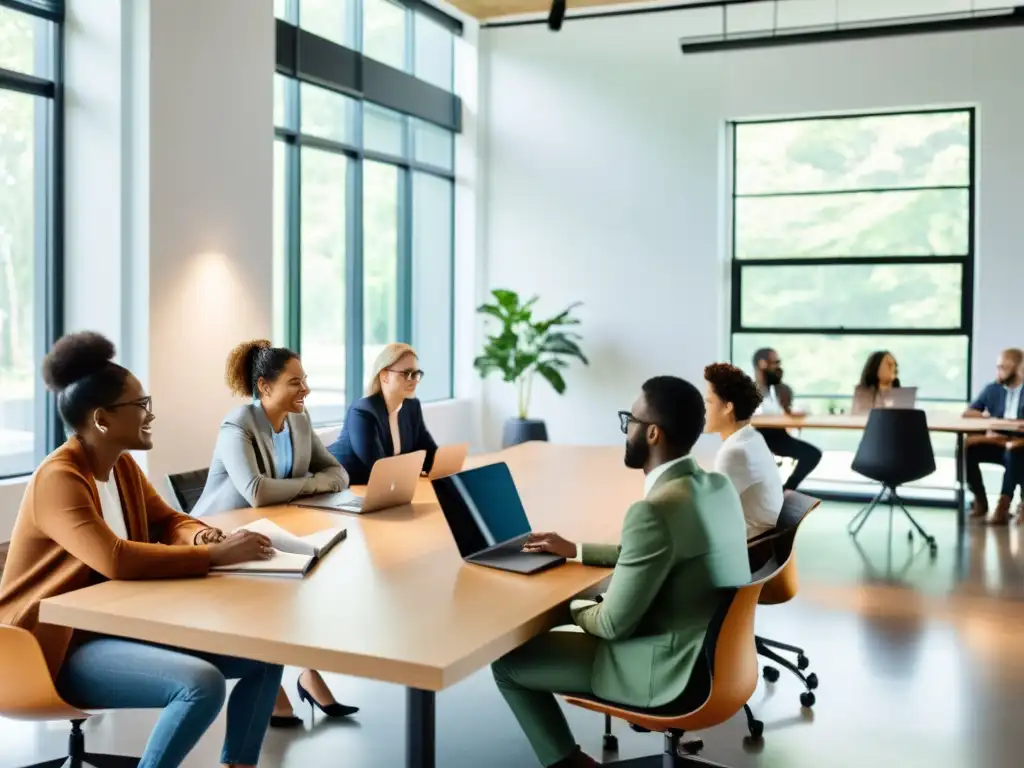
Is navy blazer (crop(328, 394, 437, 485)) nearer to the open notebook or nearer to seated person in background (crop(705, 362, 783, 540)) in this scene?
the open notebook

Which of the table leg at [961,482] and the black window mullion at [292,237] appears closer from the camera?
the table leg at [961,482]

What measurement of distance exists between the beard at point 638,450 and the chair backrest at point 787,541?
0.48m

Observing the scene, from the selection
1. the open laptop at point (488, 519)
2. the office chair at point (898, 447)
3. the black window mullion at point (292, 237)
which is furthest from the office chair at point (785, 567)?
the black window mullion at point (292, 237)

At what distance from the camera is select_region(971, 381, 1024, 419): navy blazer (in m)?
8.73

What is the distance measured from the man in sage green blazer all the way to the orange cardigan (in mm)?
919

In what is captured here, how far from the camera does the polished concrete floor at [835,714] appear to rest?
3.57 metres

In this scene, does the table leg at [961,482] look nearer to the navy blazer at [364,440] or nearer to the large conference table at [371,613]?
the navy blazer at [364,440]

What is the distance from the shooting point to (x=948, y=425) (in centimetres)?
798

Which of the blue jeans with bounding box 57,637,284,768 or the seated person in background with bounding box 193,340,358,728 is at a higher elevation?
the seated person in background with bounding box 193,340,358,728

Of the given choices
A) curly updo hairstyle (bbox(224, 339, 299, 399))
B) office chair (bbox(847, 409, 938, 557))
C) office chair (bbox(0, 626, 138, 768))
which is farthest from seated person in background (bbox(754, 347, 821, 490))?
office chair (bbox(0, 626, 138, 768))

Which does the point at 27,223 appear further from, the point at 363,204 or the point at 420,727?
the point at 420,727

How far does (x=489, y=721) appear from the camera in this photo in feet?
12.7

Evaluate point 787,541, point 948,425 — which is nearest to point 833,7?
point 948,425

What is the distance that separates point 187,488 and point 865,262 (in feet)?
26.4
